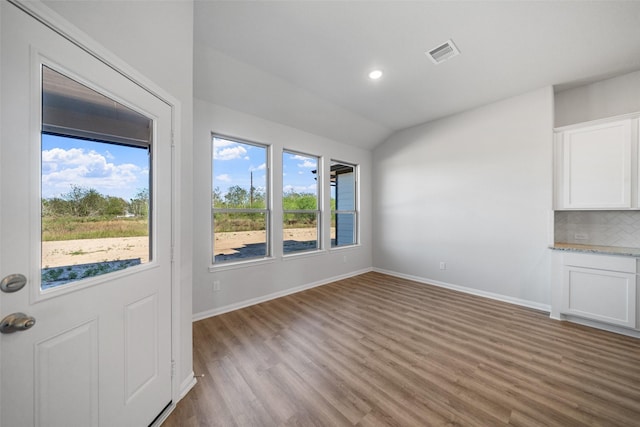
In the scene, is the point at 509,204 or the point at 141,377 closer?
the point at 141,377

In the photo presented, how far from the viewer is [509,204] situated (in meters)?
3.37

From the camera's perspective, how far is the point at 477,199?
3.69 meters

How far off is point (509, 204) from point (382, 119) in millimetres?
2468

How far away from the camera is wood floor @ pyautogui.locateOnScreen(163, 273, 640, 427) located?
150 cm

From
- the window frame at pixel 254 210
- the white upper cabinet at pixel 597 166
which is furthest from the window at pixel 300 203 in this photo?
the white upper cabinet at pixel 597 166

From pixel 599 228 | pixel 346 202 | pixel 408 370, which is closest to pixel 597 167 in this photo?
pixel 599 228

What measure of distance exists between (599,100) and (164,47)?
4917mm

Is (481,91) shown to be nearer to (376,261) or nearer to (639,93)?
(639,93)

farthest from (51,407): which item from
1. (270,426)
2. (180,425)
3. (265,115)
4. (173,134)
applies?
(265,115)

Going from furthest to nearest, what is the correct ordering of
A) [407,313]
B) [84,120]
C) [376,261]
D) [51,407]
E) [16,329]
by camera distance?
[376,261] → [407,313] → [84,120] → [51,407] → [16,329]

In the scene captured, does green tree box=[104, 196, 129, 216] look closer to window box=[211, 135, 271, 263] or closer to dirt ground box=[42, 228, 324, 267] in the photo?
dirt ground box=[42, 228, 324, 267]

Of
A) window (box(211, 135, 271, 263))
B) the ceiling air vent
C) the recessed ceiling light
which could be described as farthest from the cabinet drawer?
window (box(211, 135, 271, 263))

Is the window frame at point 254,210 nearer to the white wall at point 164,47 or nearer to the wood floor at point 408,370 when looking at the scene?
the wood floor at point 408,370

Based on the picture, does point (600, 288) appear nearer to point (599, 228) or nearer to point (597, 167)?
point (599, 228)
